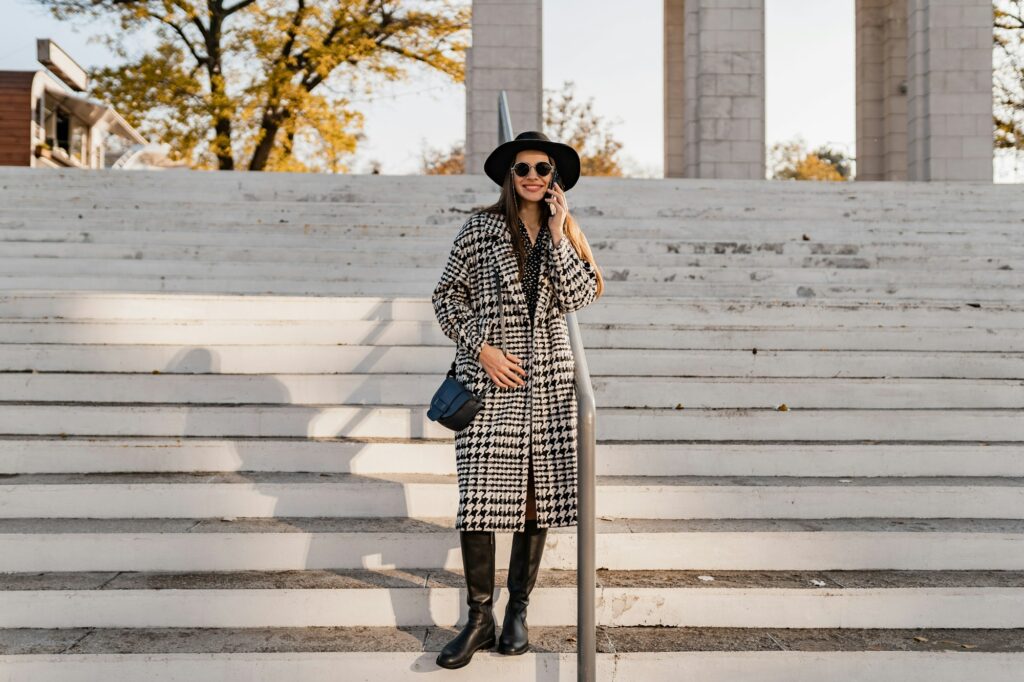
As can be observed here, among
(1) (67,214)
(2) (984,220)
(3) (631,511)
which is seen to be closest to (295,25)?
(1) (67,214)

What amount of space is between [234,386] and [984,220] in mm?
7664

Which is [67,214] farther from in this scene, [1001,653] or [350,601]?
[1001,653]

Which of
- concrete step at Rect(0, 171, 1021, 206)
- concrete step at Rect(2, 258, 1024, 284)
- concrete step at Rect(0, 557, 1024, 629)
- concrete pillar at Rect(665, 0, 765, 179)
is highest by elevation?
concrete pillar at Rect(665, 0, 765, 179)

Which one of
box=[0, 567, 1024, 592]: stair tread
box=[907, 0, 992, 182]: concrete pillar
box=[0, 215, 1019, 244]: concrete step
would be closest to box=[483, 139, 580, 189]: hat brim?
box=[0, 567, 1024, 592]: stair tread

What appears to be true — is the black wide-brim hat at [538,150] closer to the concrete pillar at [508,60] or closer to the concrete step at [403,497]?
the concrete step at [403,497]

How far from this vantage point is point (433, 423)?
172 inches

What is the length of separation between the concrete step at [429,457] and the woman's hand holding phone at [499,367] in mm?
1282

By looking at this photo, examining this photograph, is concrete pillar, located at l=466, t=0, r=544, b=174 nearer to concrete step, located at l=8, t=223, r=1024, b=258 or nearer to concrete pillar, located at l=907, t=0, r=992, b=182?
concrete pillar, located at l=907, t=0, r=992, b=182

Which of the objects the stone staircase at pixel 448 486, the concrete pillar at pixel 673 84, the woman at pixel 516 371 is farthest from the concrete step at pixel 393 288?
the concrete pillar at pixel 673 84

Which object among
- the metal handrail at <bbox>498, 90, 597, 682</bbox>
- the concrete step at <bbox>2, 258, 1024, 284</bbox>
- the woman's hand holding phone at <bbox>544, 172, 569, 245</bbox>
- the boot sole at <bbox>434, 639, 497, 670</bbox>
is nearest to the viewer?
the metal handrail at <bbox>498, 90, 597, 682</bbox>

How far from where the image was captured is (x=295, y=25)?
21875 millimetres

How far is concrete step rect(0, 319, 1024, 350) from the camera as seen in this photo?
15.9 ft

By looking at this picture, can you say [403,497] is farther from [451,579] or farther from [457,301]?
[457,301]

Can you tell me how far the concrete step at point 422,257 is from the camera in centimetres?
725
